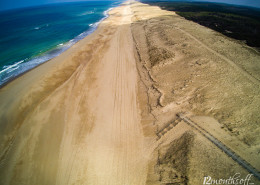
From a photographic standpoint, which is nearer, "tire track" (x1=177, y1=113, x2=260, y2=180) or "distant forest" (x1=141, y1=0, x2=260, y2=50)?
"tire track" (x1=177, y1=113, x2=260, y2=180)

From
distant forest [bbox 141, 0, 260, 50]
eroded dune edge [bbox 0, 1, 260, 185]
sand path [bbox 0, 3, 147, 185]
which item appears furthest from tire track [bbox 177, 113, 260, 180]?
distant forest [bbox 141, 0, 260, 50]

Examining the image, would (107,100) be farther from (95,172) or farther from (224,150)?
(224,150)

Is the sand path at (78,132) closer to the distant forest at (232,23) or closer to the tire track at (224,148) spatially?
the tire track at (224,148)

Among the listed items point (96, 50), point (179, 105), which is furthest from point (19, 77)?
point (179, 105)

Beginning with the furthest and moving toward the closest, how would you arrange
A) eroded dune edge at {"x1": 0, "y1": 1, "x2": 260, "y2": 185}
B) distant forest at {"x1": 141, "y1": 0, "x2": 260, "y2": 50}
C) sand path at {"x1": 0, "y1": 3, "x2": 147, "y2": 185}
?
distant forest at {"x1": 141, "y1": 0, "x2": 260, "y2": 50} < sand path at {"x1": 0, "y1": 3, "x2": 147, "y2": 185} < eroded dune edge at {"x1": 0, "y1": 1, "x2": 260, "y2": 185}

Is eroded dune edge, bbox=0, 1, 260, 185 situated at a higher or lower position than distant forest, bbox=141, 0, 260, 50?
lower

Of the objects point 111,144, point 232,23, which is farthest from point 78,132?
point 232,23

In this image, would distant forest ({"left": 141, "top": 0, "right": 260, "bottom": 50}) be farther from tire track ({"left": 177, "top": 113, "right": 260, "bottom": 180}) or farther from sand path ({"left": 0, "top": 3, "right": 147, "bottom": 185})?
sand path ({"left": 0, "top": 3, "right": 147, "bottom": 185})

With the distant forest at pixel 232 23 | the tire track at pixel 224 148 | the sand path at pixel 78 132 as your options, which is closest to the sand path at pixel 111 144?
the sand path at pixel 78 132
